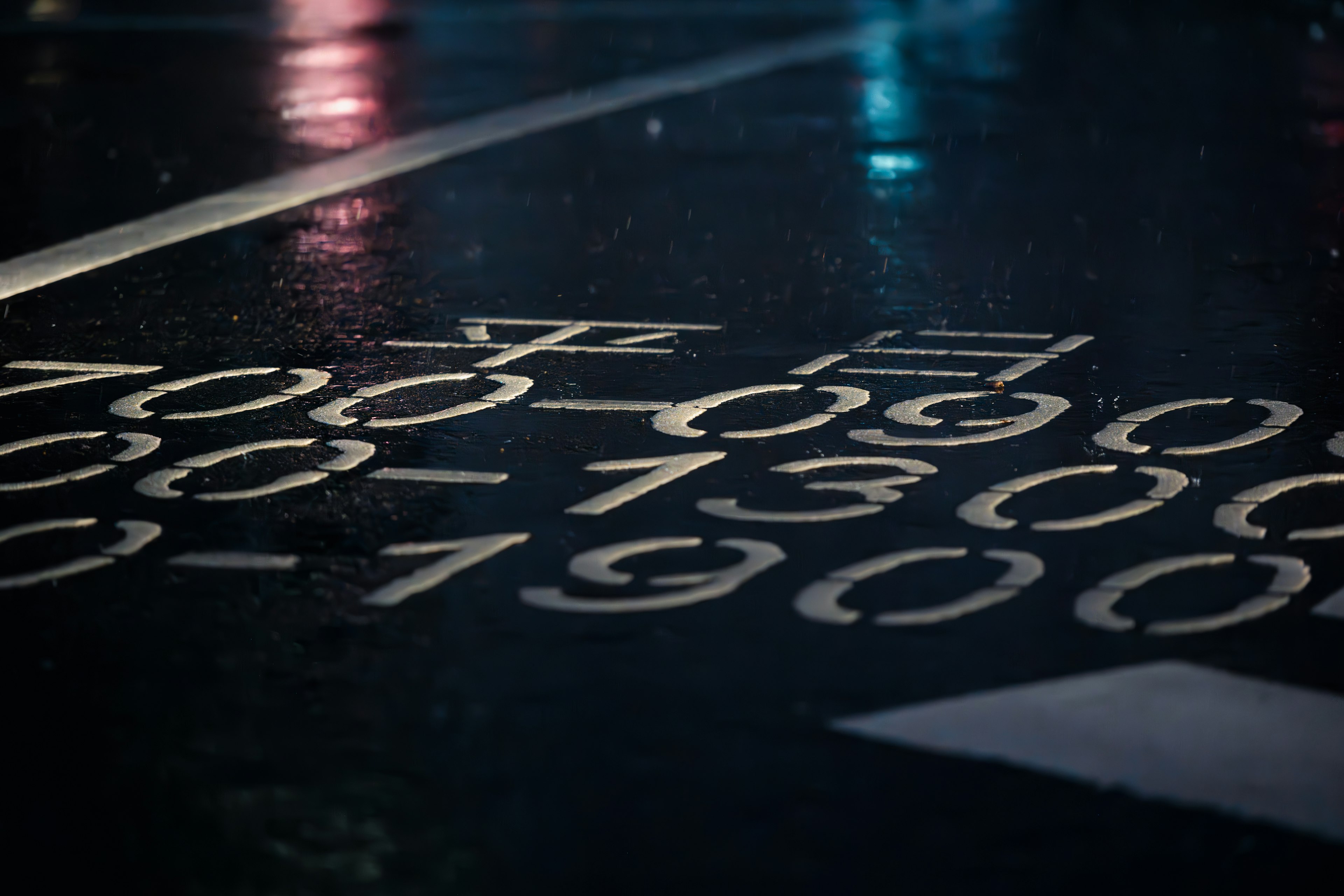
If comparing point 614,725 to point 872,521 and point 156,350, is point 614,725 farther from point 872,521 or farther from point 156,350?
point 156,350

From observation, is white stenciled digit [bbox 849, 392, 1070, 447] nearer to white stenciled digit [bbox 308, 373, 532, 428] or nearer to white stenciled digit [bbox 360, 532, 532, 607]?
white stenciled digit [bbox 308, 373, 532, 428]

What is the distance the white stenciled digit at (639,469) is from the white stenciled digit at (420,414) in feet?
2.33

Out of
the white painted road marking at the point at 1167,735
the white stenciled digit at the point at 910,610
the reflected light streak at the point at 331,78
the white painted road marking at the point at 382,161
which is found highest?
the reflected light streak at the point at 331,78

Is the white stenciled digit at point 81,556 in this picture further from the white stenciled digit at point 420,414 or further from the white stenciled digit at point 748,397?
the white stenciled digit at point 748,397

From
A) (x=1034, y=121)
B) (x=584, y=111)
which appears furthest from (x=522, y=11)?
(x=1034, y=121)

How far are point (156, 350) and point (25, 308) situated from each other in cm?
104

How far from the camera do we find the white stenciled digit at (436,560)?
13.7 ft

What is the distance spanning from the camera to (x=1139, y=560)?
171 inches

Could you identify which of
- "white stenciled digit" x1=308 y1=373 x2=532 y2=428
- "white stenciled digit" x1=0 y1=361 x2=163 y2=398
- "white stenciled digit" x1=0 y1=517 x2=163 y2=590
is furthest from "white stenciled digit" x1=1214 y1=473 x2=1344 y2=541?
"white stenciled digit" x1=0 y1=361 x2=163 y2=398

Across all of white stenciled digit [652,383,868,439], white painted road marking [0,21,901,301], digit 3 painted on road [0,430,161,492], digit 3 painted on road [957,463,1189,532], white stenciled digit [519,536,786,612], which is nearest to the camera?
white stenciled digit [519,536,786,612]

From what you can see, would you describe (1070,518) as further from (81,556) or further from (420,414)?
(81,556)

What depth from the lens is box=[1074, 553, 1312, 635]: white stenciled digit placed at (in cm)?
395

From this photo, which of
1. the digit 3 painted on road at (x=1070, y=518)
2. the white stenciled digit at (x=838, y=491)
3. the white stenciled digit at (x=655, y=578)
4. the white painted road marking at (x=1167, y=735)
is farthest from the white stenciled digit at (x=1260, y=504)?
the white stenciled digit at (x=655, y=578)

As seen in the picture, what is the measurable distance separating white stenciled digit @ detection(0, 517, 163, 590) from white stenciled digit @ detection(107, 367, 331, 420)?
40.4 inches
